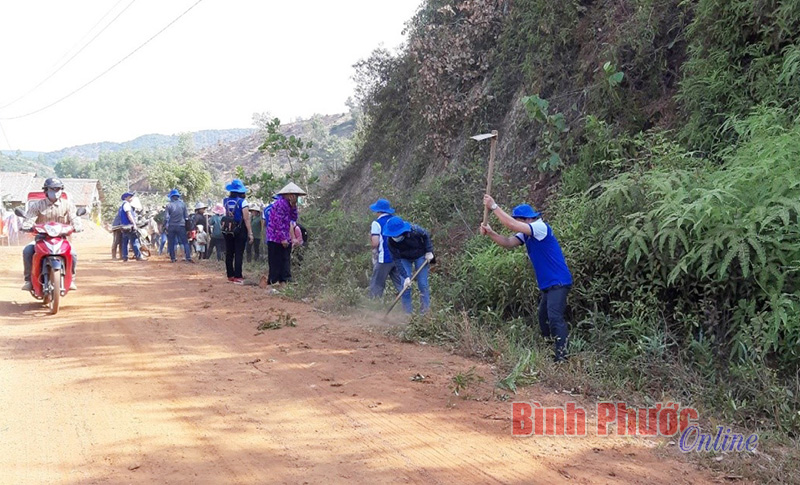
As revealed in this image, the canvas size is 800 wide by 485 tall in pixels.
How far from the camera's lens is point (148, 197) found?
191 ft

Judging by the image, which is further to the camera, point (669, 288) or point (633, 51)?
point (633, 51)

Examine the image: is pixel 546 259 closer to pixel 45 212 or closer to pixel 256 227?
pixel 45 212

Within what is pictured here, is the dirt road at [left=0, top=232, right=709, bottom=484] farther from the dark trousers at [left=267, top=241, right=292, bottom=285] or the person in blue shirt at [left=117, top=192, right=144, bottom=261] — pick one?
the person in blue shirt at [left=117, top=192, right=144, bottom=261]

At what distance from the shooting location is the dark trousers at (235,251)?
1361 centimetres

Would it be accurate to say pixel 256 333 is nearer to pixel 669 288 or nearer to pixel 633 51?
pixel 669 288

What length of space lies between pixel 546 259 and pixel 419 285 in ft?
8.20

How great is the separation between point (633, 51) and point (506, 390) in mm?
7774

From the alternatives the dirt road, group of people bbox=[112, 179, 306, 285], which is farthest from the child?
the dirt road

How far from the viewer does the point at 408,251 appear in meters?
9.66

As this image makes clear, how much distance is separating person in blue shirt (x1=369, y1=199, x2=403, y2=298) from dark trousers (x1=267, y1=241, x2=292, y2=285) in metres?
3.16

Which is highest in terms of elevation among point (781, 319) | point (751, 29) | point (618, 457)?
point (751, 29)

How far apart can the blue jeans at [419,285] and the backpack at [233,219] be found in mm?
4826

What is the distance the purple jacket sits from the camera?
12.4m

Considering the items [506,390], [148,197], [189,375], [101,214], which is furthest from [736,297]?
[101,214]
